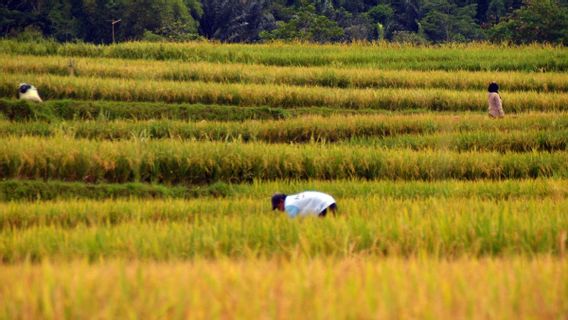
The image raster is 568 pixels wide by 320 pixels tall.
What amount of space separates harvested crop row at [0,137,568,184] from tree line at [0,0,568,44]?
27357 mm

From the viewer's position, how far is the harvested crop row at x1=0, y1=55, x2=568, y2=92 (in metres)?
21.0

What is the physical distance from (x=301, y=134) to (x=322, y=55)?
10.5 metres

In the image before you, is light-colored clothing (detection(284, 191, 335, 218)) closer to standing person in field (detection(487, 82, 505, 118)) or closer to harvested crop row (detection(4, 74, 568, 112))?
standing person in field (detection(487, 82, 505, 118))

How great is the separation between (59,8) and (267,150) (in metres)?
36.7

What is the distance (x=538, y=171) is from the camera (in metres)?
12.0

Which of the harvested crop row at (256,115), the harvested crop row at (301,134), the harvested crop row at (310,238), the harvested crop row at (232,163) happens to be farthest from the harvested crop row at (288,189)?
the harvested crop row at (256,115)

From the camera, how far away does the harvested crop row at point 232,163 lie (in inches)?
447

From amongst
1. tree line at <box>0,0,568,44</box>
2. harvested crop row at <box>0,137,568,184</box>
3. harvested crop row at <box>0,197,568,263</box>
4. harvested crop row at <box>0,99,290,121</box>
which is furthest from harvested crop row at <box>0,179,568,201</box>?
tree line at <box>0,0,568,44</box>

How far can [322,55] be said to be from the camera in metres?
25.5

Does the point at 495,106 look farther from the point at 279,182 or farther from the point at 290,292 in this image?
the point at 290,292

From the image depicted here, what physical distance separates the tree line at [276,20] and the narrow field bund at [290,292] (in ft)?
116

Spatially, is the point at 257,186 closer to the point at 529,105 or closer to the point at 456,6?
the point at 529,105

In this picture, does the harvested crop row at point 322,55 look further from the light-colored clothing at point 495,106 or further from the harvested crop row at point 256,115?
the light-colored clothing at point 495,106

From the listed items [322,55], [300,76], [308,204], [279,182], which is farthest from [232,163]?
[322,55]
